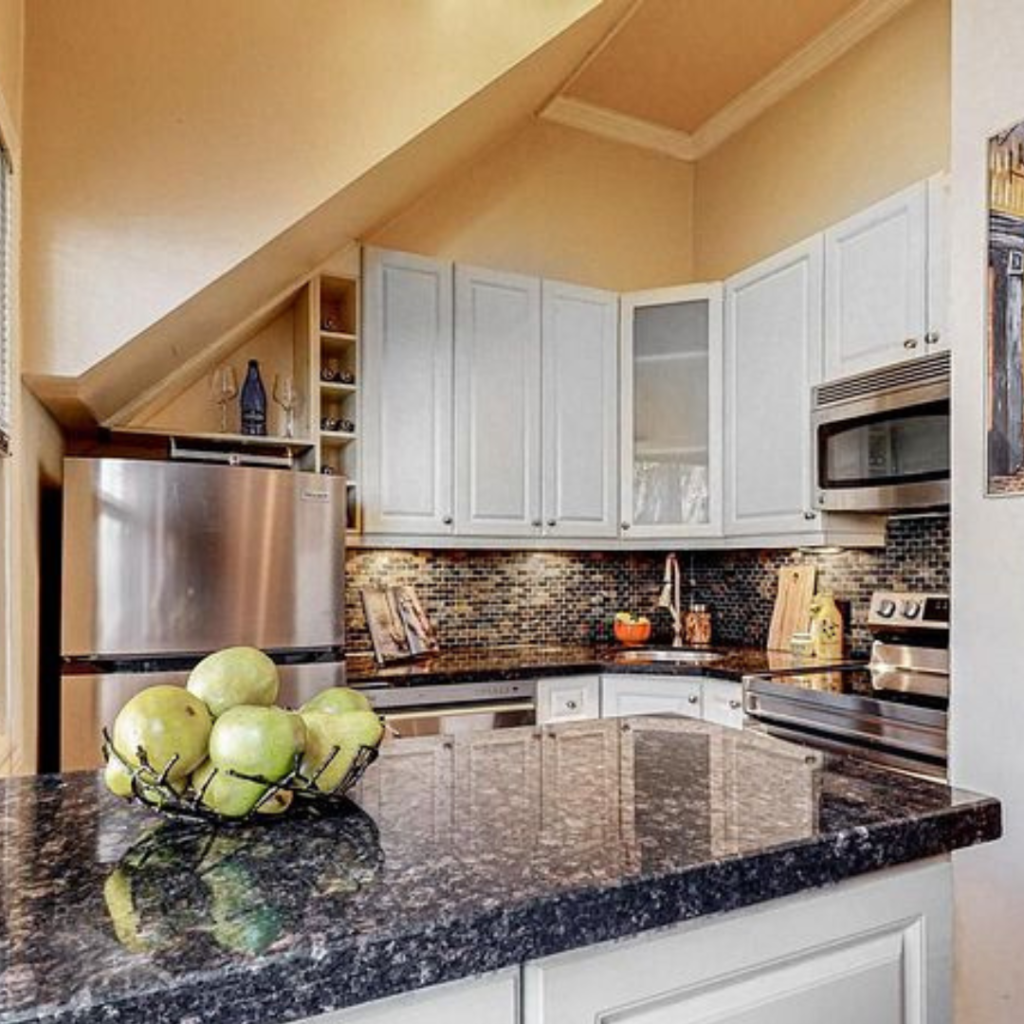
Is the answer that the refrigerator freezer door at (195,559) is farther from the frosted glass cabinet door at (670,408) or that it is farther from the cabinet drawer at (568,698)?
the frosted glass cabinet door at (670,408)

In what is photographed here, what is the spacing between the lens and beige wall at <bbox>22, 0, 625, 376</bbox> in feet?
6.16

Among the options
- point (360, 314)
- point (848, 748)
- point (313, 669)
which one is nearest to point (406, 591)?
point (313, 669)

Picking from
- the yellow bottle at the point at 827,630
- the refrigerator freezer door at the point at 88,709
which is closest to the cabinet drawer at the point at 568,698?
the yellow bottle at the point at 827,630

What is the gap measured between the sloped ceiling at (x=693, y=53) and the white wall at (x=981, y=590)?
55.0 inches

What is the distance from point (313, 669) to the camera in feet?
8.07

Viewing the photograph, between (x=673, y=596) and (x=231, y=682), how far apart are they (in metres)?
3.12

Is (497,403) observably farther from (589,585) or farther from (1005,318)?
(1005,318)

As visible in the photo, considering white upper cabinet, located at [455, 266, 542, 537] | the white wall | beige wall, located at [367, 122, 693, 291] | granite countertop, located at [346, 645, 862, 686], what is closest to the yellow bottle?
granite countertop, located at [346, 645, 862, 686]

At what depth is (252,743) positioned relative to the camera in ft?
2.42

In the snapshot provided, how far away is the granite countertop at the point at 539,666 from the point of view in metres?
2.69

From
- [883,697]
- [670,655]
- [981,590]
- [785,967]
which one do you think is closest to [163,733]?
[785,967]

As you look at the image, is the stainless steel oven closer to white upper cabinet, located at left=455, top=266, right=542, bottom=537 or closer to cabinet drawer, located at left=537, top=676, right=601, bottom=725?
cabinet drawer, located at left=537, top=676, right=601, bottom=725

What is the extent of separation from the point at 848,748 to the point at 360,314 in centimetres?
215

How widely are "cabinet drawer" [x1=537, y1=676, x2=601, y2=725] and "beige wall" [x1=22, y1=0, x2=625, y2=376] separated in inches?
68.1
